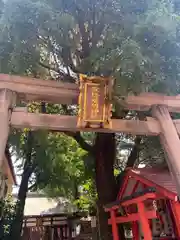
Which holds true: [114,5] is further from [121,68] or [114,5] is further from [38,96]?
[38,96]

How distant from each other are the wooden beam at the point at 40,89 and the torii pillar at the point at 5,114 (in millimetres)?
141

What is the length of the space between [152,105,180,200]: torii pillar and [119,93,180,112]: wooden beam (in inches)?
5.4

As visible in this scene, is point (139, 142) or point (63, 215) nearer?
point (139, 142)

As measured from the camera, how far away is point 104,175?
811cm

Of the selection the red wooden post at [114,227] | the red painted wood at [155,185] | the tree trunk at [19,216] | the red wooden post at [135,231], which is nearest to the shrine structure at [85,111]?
the red painted wood at [155,185]

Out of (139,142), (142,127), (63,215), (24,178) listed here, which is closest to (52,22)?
(142,127)

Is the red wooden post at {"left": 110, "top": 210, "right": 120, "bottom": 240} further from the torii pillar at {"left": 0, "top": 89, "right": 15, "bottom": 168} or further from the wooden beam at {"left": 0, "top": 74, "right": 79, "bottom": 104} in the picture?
the torii pillar at {"left": 0, "top": 89, "right": 15, "bottom": 168}

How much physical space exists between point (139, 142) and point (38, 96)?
4.95 meters

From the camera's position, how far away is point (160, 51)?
527 centimetres

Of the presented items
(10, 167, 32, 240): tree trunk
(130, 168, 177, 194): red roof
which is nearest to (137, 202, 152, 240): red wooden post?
(130, 168, 177, 194): red roof

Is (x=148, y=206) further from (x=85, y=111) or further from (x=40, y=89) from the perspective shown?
(x=40, y=89)

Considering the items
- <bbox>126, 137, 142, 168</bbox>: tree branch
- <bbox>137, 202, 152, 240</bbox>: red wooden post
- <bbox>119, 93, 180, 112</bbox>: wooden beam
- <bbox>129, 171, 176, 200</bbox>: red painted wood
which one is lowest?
<bbox>137, 202, 152, 240</bbox>: red wooden post

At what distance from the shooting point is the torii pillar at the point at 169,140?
4.78 metres

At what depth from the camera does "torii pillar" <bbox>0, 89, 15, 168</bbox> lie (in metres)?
4.42
